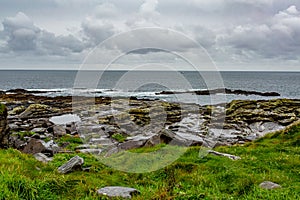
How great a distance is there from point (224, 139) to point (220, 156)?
19.5 meters

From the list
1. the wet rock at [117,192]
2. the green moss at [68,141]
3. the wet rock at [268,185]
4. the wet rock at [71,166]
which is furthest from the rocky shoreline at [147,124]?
the wet rock at [117,192]

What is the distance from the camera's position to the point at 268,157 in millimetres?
14469

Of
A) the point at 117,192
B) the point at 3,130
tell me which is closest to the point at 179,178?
the point at 117,192

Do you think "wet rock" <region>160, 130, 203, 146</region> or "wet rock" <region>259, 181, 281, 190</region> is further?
"wet rock" <region>160, 130, 203, 146</region>

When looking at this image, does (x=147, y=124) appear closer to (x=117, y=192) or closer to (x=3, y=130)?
(x=3, y=130)

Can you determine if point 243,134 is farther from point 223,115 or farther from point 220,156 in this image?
point 220,156

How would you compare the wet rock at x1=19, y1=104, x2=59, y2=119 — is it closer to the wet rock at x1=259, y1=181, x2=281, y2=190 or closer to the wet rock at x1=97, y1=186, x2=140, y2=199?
the wet rock at x1=97, y1=186, x2=140, y2=199

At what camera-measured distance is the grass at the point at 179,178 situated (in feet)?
25.8

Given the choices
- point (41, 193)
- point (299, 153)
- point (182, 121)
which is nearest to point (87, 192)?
point (41, 193)

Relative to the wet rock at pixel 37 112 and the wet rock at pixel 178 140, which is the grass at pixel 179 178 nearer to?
the wet rock at pixel 178 140

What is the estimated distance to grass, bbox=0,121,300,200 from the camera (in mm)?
7879

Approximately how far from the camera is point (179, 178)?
11.4 metres

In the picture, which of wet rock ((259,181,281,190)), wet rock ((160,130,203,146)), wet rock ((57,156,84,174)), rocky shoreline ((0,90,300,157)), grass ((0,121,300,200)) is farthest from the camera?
rocky shoreline ((0,90,300,157))

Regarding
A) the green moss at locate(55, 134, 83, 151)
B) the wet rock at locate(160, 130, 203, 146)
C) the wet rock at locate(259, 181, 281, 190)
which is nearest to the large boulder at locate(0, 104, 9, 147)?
the wet rock at locate(160, 130, 203, 146)
